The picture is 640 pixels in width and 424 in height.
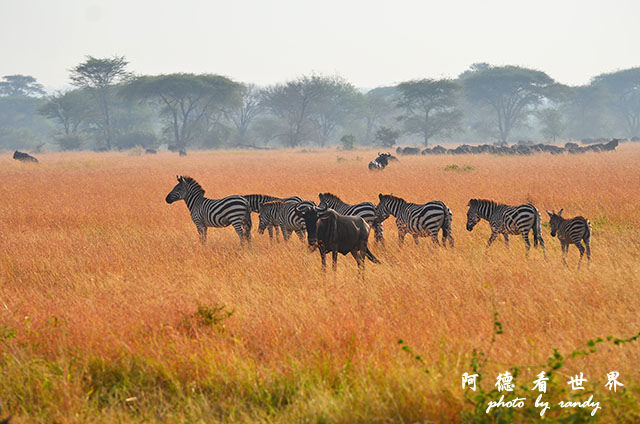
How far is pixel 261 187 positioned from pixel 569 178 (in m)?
10.7

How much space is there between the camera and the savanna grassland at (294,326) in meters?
4.74

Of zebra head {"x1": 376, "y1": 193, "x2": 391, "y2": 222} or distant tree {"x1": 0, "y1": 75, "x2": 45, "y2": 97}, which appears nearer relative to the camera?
zebra head {"x1": 376, "y1": 193, "x2": 391, "y2": 222}

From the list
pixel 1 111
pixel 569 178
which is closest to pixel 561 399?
pixel 569 178

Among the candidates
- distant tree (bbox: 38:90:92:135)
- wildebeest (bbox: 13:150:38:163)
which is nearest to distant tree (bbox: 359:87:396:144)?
distant tree (bbox: 38:90:92:135)

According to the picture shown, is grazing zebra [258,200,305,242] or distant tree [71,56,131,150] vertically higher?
distant tree [71,56,131,150]

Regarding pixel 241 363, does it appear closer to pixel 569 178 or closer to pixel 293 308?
pixel 293 308

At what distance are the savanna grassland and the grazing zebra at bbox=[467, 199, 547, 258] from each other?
39 cm

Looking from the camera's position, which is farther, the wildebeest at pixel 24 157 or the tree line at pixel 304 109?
the tree line at pixel 304 109

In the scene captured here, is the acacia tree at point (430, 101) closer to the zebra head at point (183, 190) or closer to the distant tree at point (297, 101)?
the distant tree at point (297, 101)

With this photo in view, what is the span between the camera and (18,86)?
339 feet

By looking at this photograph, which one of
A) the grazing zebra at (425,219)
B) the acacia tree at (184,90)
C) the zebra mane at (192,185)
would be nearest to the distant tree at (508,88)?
the acacia tree at (184,90)

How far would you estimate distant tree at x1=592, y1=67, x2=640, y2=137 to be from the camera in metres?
83.4

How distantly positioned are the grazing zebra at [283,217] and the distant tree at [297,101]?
59926 millimetres

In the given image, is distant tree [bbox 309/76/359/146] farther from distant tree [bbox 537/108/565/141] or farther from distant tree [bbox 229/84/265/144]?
distant tree [bbox 537/108/565/141]
